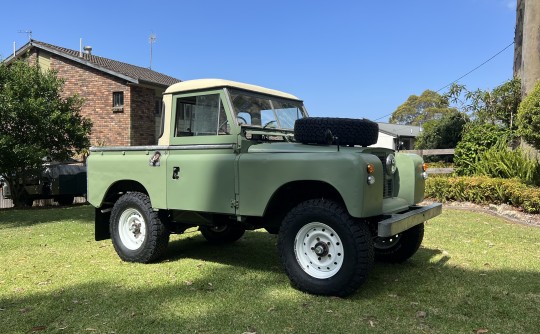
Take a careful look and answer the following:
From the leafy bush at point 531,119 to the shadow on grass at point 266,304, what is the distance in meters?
4.49

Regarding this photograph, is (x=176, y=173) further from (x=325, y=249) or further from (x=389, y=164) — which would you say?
(x=389, y=164)

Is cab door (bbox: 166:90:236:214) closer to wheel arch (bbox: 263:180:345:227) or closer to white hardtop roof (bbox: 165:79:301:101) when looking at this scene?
white hardtop roof (bbox: 165:79:301:101)

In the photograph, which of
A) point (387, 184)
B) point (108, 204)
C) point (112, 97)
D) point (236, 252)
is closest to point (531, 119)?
point (387, 184)

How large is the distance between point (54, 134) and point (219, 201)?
34.2ft

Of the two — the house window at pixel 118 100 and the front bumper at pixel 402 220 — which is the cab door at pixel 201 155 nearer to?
the front bumper at pixel 402 220

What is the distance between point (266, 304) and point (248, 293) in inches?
14.2

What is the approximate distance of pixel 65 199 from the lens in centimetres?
1443

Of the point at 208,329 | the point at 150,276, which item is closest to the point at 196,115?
the point at 150,276

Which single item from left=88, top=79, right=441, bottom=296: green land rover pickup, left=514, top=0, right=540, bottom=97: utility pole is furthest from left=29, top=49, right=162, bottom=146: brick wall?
left=88, top=79, right=441, bottom=296: green land rover pickup

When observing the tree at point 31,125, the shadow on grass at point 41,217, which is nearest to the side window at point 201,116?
the shadow on grass at point 41,217

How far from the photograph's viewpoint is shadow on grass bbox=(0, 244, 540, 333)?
11.7ft

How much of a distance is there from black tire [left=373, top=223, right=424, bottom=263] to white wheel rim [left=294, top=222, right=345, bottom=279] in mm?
1339

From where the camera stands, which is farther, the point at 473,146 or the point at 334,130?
the point at 473,146

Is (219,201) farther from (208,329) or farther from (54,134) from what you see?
(54,134)
